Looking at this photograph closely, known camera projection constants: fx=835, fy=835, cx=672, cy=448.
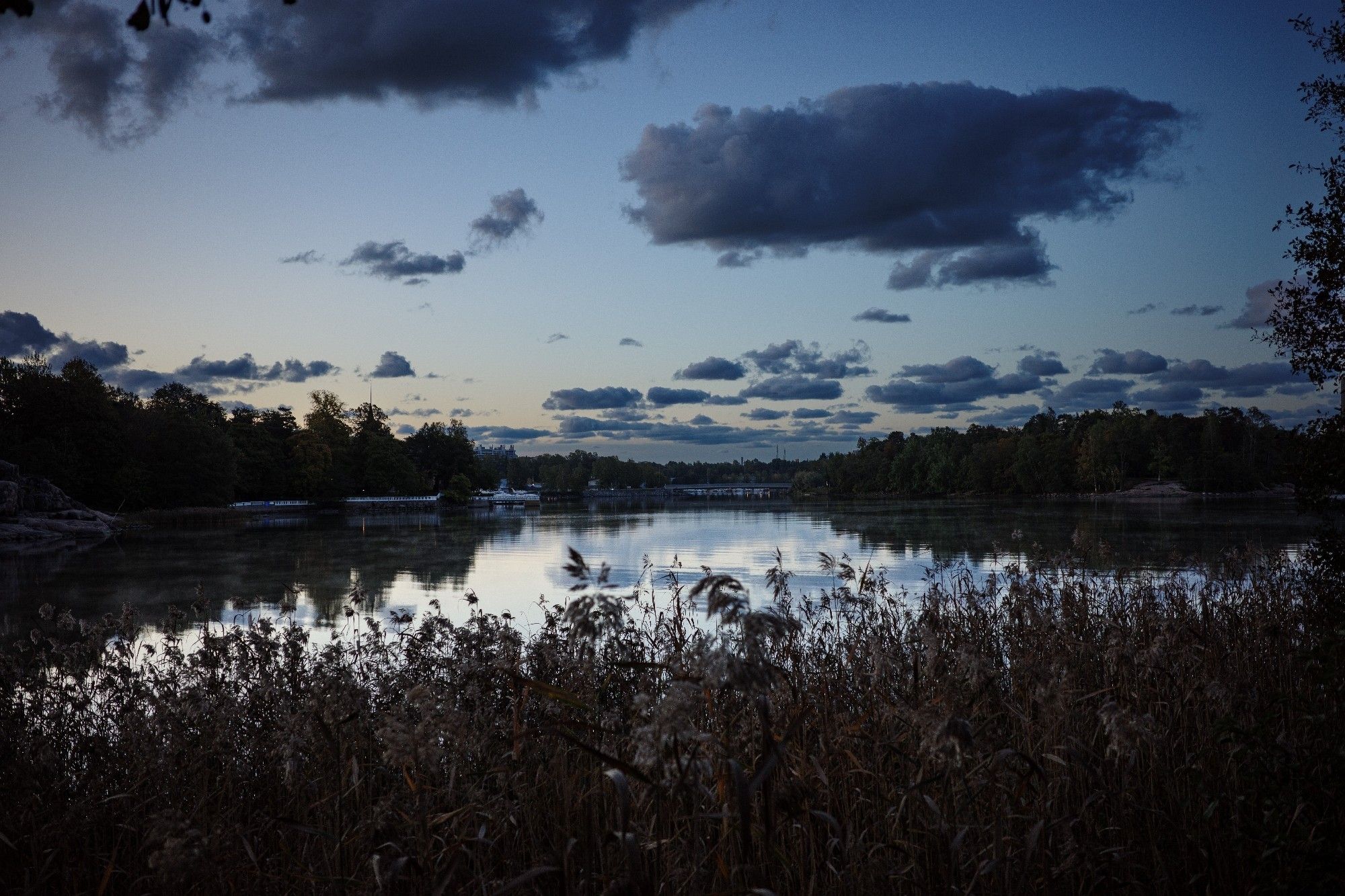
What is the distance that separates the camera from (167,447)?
7994 cm

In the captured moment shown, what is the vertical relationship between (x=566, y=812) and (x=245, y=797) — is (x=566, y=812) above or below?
above

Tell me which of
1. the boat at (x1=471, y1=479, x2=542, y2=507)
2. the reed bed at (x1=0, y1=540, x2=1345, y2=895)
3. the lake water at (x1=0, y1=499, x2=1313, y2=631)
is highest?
the reed bed at (x1=0, y1=540, x2=1345, y2=895)

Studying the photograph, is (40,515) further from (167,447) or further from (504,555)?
(504,555)

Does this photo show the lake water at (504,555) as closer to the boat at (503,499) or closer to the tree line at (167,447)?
the tree line at (167,447)

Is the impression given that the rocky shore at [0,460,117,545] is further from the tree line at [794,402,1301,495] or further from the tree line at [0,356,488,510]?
the tree line at [794,402,1301,495]

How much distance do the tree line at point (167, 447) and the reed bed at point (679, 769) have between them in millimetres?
65831

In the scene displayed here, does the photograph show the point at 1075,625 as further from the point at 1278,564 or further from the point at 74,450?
the point at 74,450

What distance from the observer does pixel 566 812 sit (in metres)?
4.28

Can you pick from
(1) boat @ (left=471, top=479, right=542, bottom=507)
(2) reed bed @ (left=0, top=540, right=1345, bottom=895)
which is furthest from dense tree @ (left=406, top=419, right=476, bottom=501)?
(2) reed bed @ (left=0, top=540, right=1345, bottom=895)

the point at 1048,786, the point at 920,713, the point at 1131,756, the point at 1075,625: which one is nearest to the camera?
the point at 920,713

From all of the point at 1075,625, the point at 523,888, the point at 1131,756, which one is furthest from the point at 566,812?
the point at 1075,625

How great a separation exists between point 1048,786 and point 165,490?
90.5 m

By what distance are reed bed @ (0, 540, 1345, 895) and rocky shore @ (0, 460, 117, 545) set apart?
47967mm

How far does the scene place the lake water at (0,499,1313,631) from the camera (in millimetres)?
21094
